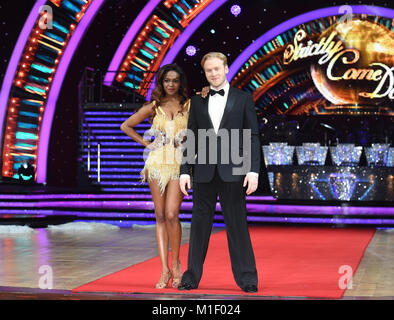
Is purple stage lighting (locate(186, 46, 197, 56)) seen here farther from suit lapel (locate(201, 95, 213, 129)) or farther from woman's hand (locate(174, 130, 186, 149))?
suit lapel (locate(201, 95, 213, 129))

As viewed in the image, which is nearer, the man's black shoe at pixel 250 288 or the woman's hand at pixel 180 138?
the man's black shoe at pixel 250 288

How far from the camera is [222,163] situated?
4770mm

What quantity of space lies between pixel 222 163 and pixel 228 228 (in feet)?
1.45

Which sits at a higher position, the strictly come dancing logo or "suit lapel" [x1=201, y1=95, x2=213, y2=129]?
the strictly come dancing logo

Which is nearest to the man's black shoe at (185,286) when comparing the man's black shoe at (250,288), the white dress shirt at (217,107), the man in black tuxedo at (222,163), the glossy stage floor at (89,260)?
the man in black tuxedo at (222,163)

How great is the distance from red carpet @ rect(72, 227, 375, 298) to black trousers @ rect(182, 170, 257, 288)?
0.14 metres

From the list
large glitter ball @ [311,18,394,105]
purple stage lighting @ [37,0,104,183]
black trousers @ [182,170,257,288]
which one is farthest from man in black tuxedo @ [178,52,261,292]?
large glitter ball @ [311,18,394,105]

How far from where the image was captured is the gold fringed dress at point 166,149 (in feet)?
16.7

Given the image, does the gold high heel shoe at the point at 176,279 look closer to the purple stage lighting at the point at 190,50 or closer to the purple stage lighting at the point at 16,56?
the purple stage lighting at the point at 16,56

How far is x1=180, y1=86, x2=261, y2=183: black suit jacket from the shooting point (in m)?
4.75

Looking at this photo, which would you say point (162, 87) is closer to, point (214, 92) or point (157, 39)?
point (214, 92)
